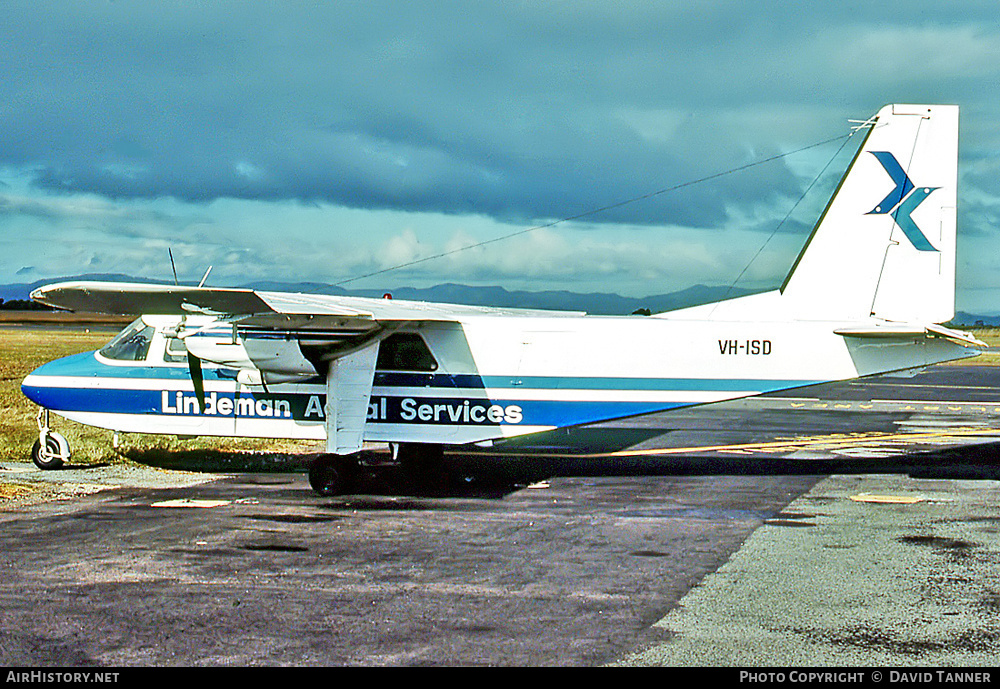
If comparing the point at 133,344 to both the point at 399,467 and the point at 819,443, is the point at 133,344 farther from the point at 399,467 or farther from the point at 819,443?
the point at 819,443

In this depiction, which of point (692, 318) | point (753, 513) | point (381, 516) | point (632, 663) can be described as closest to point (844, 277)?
point (692, 318)

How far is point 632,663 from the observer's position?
793 centimetres

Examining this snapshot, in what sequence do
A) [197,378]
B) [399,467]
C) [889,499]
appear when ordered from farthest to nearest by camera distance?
[399,467]
[197,378]
[889,499]

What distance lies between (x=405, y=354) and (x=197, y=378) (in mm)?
3908

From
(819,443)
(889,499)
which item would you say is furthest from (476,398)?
(819,443)

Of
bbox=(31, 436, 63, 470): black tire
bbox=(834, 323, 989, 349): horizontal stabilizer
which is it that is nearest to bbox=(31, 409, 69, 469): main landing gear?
bbox=(31, 436, 63, 470): black tire

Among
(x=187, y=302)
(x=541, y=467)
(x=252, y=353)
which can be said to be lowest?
(x=541, y=467)

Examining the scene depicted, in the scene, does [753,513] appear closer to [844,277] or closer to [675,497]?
[675,497]

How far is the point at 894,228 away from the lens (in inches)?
646

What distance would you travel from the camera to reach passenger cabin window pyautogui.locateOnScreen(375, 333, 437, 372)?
671 inches

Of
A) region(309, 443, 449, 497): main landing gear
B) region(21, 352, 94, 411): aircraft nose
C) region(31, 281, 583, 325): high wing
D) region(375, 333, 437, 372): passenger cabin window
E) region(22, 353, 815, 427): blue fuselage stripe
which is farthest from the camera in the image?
region(21, 352, 94, 411): aircraft nose

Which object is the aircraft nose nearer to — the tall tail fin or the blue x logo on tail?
the tall tail fin

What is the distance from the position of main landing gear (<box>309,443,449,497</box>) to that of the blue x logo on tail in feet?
30.6

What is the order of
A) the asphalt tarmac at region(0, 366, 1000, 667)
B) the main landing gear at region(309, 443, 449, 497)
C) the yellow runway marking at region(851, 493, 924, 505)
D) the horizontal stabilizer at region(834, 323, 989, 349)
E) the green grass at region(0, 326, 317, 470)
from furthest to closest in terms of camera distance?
1. the green grass at region(0, 326, 317, 470)
2. the main landing gear at region(309, 443, 449, 497)
3. the horizontal stabilizer at region(834, 323, 989, 349)
4. the yellow runway marking at region(851, 493, 924, 505)
5. the asphalt tarmac at region(0, 366, 1000, 667)
